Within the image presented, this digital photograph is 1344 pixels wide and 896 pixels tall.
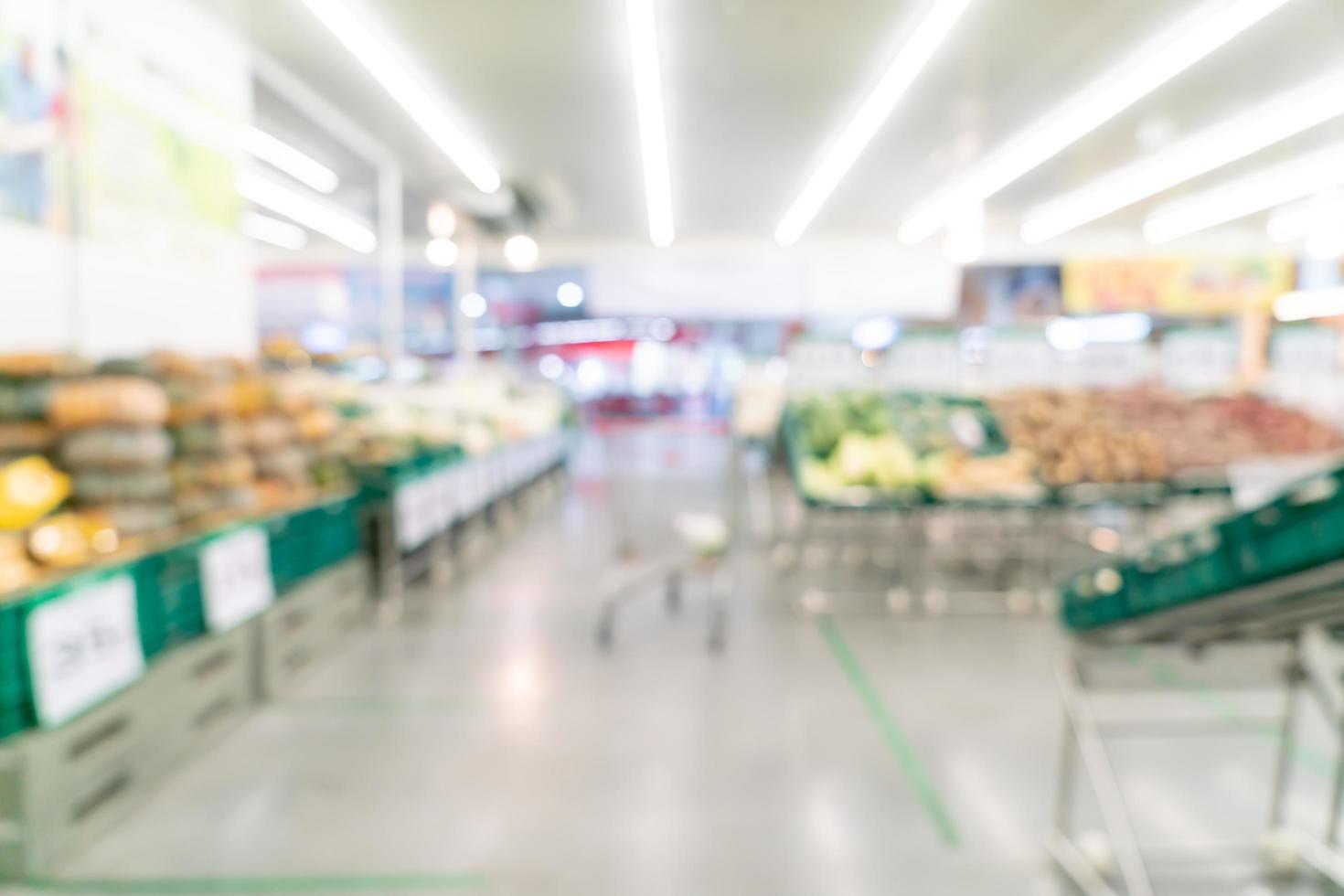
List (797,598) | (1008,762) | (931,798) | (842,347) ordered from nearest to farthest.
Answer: (931,798) < (1008,762) < (797,598) < (842,347)

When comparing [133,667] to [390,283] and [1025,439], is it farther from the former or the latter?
[390,283]

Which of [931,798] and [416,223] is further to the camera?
[416,223]

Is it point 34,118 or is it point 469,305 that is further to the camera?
point 469,305

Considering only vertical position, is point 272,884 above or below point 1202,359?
below

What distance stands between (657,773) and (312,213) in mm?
10842

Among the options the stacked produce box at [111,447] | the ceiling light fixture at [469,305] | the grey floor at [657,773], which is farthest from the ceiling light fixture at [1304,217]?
the stacked produce box at [111,447]

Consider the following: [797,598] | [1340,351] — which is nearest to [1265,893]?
[797,598]

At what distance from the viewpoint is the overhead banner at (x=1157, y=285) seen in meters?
13.1

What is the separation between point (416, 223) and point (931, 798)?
43.0ft

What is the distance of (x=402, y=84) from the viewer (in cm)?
703

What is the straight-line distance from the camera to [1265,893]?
2.26m

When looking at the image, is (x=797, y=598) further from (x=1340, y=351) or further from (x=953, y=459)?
(x=1340, y=351)

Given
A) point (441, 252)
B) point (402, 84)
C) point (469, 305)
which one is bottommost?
point (469, 305)

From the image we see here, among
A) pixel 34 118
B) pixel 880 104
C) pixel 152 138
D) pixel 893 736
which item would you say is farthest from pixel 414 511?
pixel 880 104
